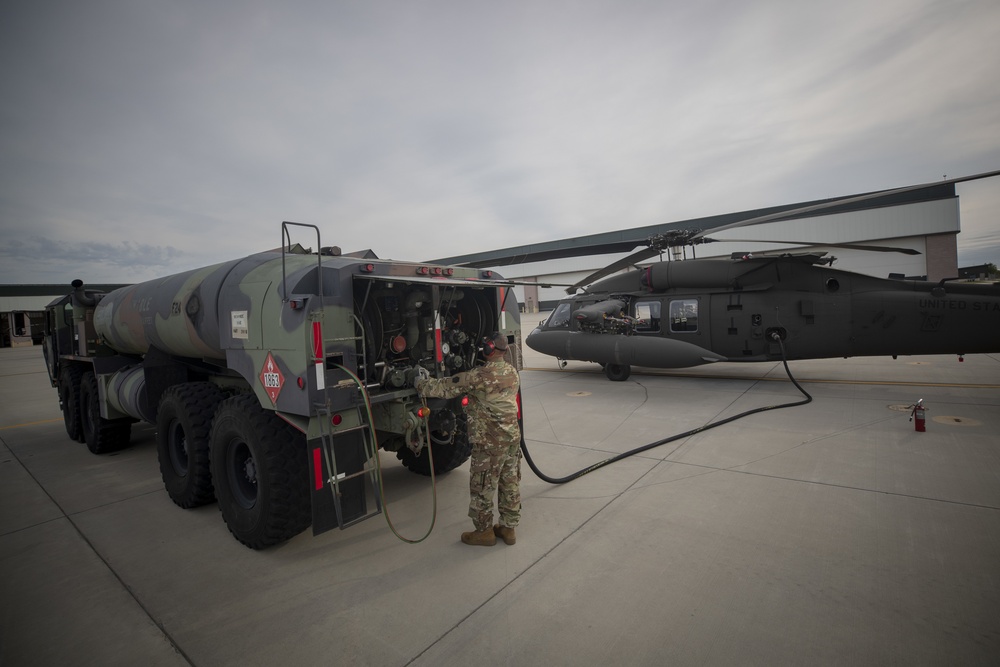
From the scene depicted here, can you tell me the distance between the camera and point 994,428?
230 inches

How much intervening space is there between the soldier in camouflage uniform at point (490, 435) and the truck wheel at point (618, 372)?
23.6 feet

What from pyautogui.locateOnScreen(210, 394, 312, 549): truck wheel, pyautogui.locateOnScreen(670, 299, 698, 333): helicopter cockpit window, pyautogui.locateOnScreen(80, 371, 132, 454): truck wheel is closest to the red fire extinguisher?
pyautogui.locateOnScreen(670, 299, 698, 333): helicopter cockpit window

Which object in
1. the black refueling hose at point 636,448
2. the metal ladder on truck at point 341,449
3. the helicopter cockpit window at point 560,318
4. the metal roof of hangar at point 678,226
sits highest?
the metal roof of hangar at point 678,226

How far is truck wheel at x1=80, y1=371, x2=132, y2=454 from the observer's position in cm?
657

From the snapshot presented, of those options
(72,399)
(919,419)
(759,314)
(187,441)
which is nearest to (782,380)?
(759,314)

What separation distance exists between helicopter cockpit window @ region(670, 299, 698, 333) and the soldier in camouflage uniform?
7.43 meters

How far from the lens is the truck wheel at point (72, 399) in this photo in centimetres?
723

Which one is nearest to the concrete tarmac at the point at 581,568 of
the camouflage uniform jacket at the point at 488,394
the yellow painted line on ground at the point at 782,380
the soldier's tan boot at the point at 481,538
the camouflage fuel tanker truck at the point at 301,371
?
the soldier's tan boot at the point at 481,538

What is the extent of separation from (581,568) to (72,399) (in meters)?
8.14

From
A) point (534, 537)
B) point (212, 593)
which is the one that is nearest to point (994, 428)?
point (534, 537)

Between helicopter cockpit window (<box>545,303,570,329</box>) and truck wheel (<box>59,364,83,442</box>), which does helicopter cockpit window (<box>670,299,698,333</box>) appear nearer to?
helicopter cockpit window (<box>545,303,570,329</box>)

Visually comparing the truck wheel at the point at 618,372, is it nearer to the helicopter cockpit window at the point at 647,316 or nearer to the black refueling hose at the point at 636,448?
the helicopter cockpit window at the point at 647,316

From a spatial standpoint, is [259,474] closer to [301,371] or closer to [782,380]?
[301,371]

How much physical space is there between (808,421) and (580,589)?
524 cm
